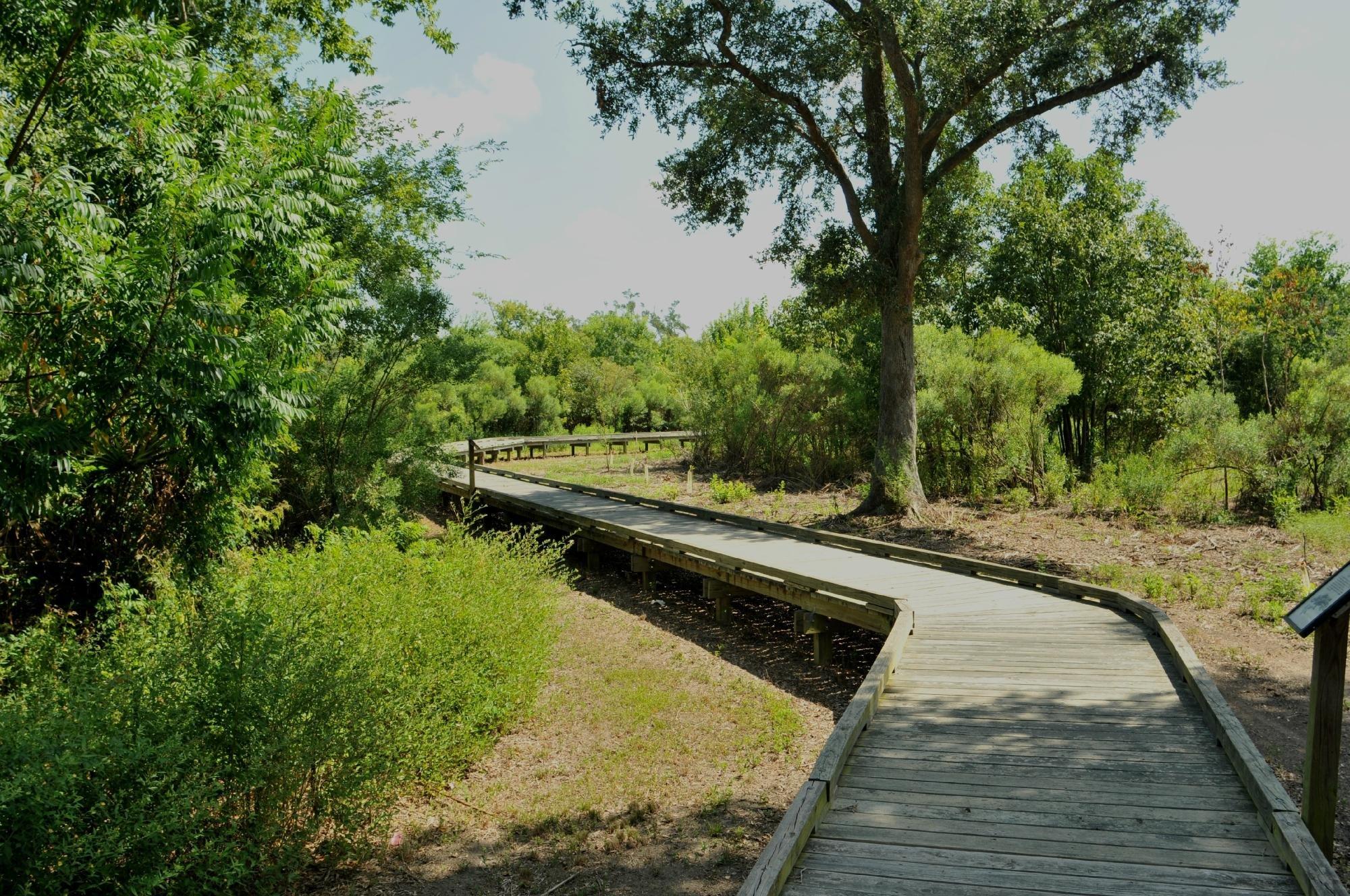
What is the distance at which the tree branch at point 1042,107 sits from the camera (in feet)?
41.6

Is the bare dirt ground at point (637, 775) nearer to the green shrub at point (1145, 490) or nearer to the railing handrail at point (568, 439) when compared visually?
the green shrub at point (1145, 490)

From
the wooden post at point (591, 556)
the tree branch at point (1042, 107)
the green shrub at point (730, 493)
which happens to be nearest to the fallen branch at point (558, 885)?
the wooden post at point (591, 556)

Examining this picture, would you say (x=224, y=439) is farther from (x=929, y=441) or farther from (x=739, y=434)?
(x=739, y=434)

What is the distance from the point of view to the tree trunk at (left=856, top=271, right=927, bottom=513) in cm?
1400

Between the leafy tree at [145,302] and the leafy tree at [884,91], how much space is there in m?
7.65

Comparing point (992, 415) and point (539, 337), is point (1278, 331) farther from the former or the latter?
point (539, 337)

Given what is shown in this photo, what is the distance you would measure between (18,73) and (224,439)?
3089 millimetres

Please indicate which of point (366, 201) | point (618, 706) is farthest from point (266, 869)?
point (366, 201)

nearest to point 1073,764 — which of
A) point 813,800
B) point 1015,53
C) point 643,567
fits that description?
point 813,800

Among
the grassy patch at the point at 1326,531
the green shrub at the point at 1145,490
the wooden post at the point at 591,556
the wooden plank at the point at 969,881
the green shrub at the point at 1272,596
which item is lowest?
the wooden post at the point at 591,556

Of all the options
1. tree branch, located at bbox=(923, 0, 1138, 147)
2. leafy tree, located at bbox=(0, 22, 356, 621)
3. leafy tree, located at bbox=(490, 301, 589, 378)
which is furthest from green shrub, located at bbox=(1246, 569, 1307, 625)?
leafy tree, located at bbox=(490, 301, 589, 378)

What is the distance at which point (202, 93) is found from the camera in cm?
655

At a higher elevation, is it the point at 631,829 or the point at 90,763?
the point at 90,763

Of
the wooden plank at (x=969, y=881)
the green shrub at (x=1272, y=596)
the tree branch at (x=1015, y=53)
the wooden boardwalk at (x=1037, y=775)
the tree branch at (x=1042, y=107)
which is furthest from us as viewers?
the tree branch at (x=1042, y=107)
